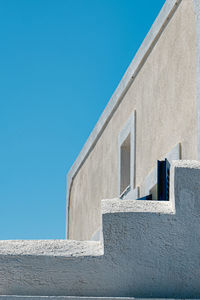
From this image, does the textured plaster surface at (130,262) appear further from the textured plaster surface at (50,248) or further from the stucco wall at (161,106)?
the stucco wall at (161,106)

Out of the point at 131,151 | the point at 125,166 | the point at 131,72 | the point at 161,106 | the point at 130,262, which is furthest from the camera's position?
the point at 125,166

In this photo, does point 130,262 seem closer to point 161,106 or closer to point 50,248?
point 50,248

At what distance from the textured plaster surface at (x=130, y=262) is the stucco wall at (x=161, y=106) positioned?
4.15 meters

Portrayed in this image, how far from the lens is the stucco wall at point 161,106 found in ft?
27.6

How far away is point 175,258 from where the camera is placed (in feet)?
12.3

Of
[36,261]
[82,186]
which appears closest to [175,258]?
[36,261]

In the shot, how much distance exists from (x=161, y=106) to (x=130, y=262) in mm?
6132

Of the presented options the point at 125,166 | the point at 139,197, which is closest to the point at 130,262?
the point at 139,197

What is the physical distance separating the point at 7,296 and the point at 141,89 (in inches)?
306

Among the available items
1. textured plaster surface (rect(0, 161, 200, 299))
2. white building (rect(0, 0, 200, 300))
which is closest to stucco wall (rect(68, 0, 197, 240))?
white building (rect(0, 0, 200, 300))

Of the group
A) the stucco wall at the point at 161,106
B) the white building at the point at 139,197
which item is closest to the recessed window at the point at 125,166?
the white building at the point at 139,197

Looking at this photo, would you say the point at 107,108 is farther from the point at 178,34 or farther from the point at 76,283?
the point at 76,283

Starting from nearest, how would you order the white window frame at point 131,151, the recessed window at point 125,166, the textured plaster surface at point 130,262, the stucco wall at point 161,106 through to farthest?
the textured plaster surface at point 130,262 → the stucco wall at point 161,106 → the white window frame at point 131,151 → the recessed window at point 125,166

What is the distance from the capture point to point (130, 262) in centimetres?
372
